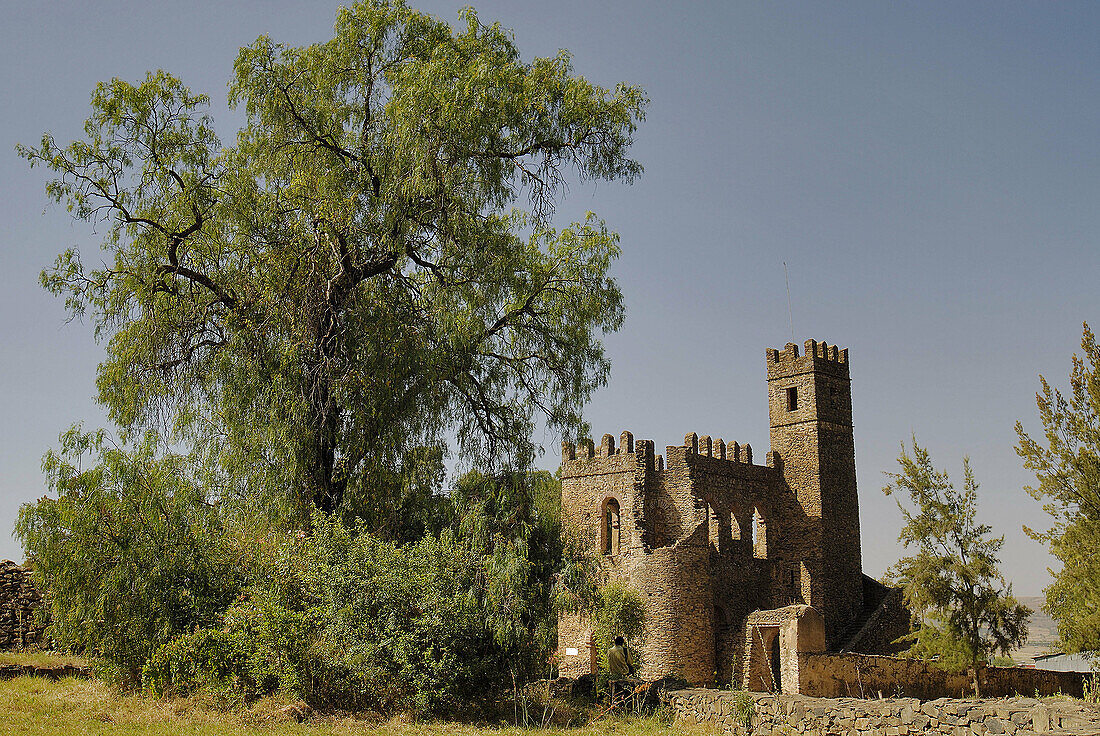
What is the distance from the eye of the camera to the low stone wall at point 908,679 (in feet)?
78.3

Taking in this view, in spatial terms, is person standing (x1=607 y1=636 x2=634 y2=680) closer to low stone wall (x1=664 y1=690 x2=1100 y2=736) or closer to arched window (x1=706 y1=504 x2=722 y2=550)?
low stone wall (x1=664 y1=690 x2=1100 y2=736)

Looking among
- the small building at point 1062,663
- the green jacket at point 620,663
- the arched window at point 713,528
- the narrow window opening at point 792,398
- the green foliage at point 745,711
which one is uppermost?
the narrow window opening at point 792,398

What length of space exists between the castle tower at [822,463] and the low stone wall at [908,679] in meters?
4.42

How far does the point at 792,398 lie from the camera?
3403 cm

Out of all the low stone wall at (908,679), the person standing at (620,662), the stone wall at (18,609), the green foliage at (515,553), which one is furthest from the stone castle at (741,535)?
the stone wall at (18,609)

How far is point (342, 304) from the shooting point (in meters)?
16.4

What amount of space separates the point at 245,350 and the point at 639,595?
1421 centimetres

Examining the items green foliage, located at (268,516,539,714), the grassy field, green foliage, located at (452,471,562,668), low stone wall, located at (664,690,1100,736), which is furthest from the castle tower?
green foliage, located at (268,516,539,714)

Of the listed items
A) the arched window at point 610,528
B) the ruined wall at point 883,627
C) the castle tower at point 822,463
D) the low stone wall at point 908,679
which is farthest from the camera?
the castle tower at point 822,463

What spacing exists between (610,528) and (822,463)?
26.2 feet

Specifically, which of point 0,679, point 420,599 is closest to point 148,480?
point 0,679

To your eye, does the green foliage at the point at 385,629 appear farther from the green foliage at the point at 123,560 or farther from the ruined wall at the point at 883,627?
the ruined wall at the point at 883,627

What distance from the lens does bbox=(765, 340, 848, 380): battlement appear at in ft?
111

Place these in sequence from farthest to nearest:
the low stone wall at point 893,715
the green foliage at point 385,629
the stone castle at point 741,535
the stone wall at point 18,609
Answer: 1. the stone castle at point 741,535
2. the stone wall at point 18,609
3. the green foliage at point 385,629
4. the low stone wall at point 893,715
